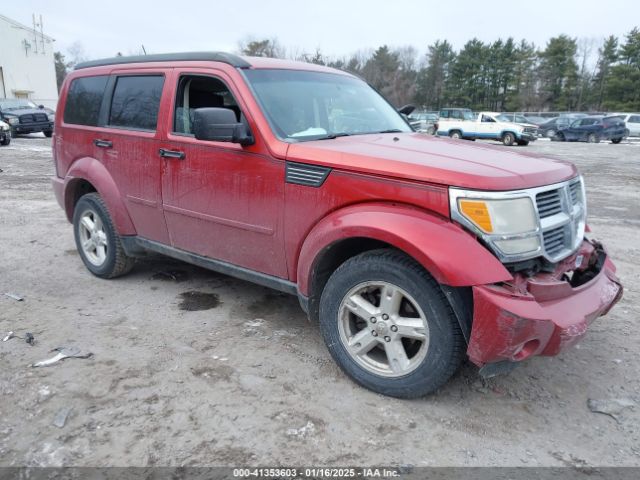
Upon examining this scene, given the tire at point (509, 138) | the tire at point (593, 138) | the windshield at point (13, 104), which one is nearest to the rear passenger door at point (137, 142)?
the windshield at point (13, 104)

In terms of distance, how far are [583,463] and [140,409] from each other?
2330mm

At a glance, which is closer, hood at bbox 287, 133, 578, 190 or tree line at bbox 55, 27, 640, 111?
hood at bbox 287, 133, 578, 190

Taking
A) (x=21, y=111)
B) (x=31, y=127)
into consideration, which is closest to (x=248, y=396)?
(x=31, y=127)

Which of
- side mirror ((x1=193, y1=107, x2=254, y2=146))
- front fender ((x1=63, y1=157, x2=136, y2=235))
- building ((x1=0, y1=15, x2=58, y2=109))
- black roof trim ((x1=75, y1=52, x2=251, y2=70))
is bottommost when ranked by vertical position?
front fender ((x1=63, y1=157, x2=136, y2=235))

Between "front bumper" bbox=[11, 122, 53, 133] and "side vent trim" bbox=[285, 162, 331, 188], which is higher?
"side vent trim" bbox=[285, 162, 331, 188]

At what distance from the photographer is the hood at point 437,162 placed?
8.64 feet

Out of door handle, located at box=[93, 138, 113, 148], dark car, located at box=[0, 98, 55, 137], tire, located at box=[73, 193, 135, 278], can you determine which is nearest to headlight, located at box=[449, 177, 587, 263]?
door handle, located at box=[93, 138, 113, 148]

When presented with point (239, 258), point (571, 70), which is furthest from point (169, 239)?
point (571, 70)

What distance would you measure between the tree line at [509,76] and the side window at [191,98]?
50027 mm

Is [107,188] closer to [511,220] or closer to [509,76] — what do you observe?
[511,220]

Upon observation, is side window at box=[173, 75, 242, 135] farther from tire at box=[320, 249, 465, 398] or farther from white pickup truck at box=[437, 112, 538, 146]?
white pickup truck at box=[437, 112, 538, 146]

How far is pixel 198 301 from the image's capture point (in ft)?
14.7

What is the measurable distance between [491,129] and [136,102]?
79.5 ft

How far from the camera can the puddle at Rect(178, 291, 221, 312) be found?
433cm
